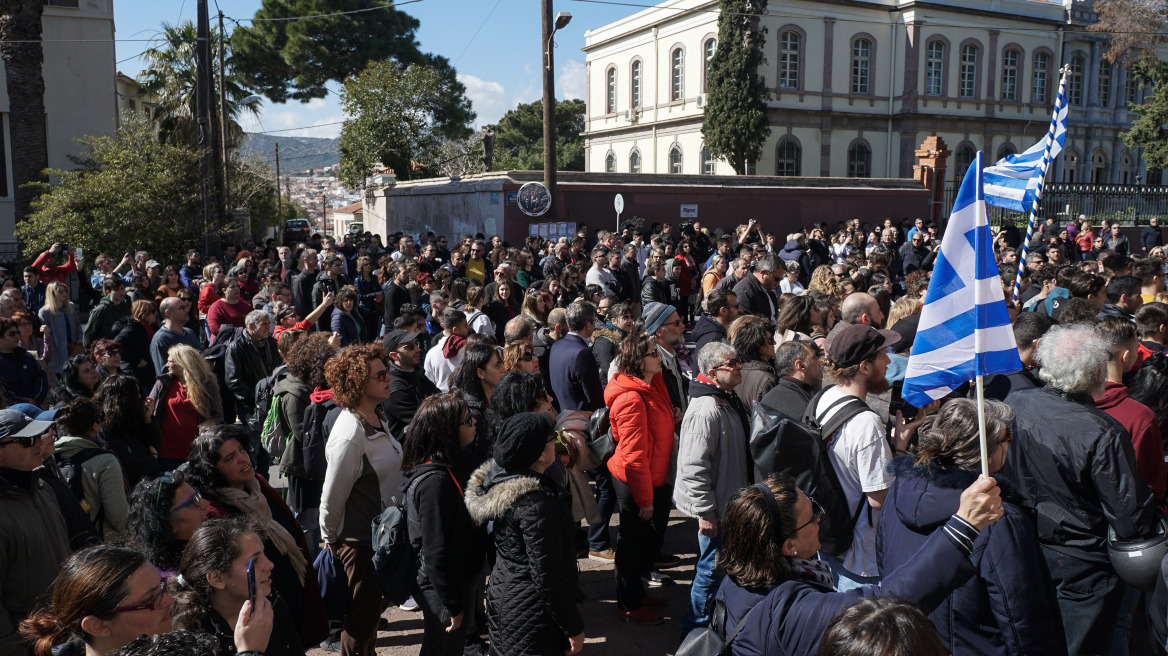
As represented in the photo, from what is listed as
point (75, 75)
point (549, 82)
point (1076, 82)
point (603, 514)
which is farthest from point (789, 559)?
point (1076, 82)

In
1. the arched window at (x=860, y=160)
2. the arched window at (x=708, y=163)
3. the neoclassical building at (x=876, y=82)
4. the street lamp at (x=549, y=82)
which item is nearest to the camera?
the street lamp at (x=549, y=82)

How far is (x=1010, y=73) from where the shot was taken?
44.7 m

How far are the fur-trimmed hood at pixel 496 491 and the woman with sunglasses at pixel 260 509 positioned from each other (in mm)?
740

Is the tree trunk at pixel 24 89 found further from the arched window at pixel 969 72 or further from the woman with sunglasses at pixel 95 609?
the arched window at pixel 969 72

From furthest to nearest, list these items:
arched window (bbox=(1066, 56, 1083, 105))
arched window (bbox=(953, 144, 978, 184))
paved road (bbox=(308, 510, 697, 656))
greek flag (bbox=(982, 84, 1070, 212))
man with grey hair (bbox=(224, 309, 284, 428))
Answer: arched window (bbox=(1066, 56, 1083, 105))
arched window (bbox=(953, 144, 978, 184))
greek flag (bbox=(982, 84, 1070, 212))
man with grey hair (bbox=(224, 309, 284, 428))
paved road (bbox=(308, 510, 697, 656))

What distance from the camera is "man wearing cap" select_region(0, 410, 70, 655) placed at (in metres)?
3.27

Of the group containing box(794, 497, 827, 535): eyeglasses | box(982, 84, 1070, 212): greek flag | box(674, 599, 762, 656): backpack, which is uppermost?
box(982, 84, 1070, 212): greek flag

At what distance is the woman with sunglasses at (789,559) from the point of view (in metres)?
2.52

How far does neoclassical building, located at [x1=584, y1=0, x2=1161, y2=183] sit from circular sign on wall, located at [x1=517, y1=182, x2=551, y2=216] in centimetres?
2258

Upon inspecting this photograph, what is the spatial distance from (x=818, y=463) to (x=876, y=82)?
140ft

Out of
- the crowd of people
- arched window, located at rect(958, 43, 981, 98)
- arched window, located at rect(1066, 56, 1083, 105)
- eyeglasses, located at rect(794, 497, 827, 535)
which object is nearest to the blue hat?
the crowd of people

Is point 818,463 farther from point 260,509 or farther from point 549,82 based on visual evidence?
point 549,82

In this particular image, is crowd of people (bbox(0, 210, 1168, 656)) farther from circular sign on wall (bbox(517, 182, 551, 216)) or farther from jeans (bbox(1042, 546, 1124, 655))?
circular sign on wall (bbox(517, 182, 551, 216))

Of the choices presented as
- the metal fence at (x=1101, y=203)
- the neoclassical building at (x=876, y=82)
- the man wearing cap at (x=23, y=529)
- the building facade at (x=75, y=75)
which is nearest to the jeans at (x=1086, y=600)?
the man wearing cap at (x=23, y=529)
